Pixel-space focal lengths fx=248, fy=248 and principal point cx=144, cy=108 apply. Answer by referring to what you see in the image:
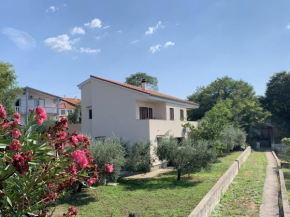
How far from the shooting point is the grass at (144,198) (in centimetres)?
847

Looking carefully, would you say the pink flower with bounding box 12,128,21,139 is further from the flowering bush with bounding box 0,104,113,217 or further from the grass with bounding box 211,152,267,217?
the grass with bounding box 211,152,267,217

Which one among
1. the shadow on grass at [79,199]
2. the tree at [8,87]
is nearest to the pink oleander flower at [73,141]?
the shadow on grass at [79,199]

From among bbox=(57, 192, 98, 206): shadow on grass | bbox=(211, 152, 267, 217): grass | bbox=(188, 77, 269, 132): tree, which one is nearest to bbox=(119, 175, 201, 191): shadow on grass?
bbox=(57, 192, 98, 206): shadow on grass

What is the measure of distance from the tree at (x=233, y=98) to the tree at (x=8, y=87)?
89.4 ft

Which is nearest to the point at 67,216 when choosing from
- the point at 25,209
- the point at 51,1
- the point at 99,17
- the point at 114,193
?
the point at 25,209

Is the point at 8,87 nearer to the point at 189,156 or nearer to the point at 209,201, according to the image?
the point at 189,156

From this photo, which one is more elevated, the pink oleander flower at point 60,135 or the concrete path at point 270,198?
the pink oleander flower at point 60,135

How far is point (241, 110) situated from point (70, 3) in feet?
97.6

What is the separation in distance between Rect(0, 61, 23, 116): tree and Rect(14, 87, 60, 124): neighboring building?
32.8ft

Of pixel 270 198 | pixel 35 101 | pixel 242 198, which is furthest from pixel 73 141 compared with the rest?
pixel 35 101

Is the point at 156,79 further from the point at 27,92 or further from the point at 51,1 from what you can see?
the point at 51,1

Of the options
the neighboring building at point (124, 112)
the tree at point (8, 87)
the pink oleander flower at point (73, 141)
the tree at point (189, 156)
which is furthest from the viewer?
the tree at point (8, 87)

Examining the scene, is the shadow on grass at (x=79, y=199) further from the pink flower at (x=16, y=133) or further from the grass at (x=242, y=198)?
the pink flower at (x=16, y=133)

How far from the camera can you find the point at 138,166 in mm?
13477
